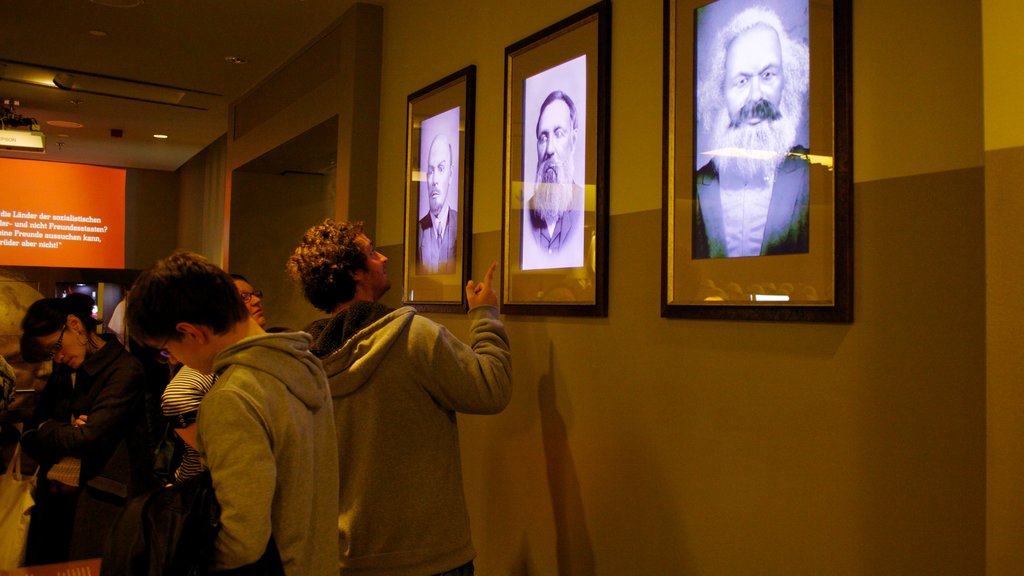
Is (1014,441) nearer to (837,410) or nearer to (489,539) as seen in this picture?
(837,410)

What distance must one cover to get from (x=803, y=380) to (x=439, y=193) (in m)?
1.93

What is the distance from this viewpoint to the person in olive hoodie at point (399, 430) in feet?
6.10

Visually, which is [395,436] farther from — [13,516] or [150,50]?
[150,50]

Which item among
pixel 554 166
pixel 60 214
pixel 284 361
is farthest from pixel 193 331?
pixel 60 214

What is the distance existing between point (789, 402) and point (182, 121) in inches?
267

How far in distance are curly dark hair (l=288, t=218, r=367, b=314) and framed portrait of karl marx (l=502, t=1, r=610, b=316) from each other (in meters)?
0.73

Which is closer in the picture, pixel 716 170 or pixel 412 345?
pixel 412 345

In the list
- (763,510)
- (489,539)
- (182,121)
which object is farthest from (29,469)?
(182,121)

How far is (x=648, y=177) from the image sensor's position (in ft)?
7.30

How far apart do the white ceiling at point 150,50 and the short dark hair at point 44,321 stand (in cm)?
188

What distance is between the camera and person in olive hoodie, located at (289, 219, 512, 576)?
6.10 ft

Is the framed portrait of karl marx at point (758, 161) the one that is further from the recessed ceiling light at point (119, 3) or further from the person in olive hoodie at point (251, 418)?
the recessed ceiling light at point (119, 3)

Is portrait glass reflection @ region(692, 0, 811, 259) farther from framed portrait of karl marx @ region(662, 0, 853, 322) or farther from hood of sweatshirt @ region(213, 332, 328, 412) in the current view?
hood of sweatshirt @ region(213, 332, 328, 412)

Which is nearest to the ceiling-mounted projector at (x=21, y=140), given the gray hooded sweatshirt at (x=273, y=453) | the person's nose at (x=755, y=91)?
the gray hooded sweatshirt at (x=273, y=453)
